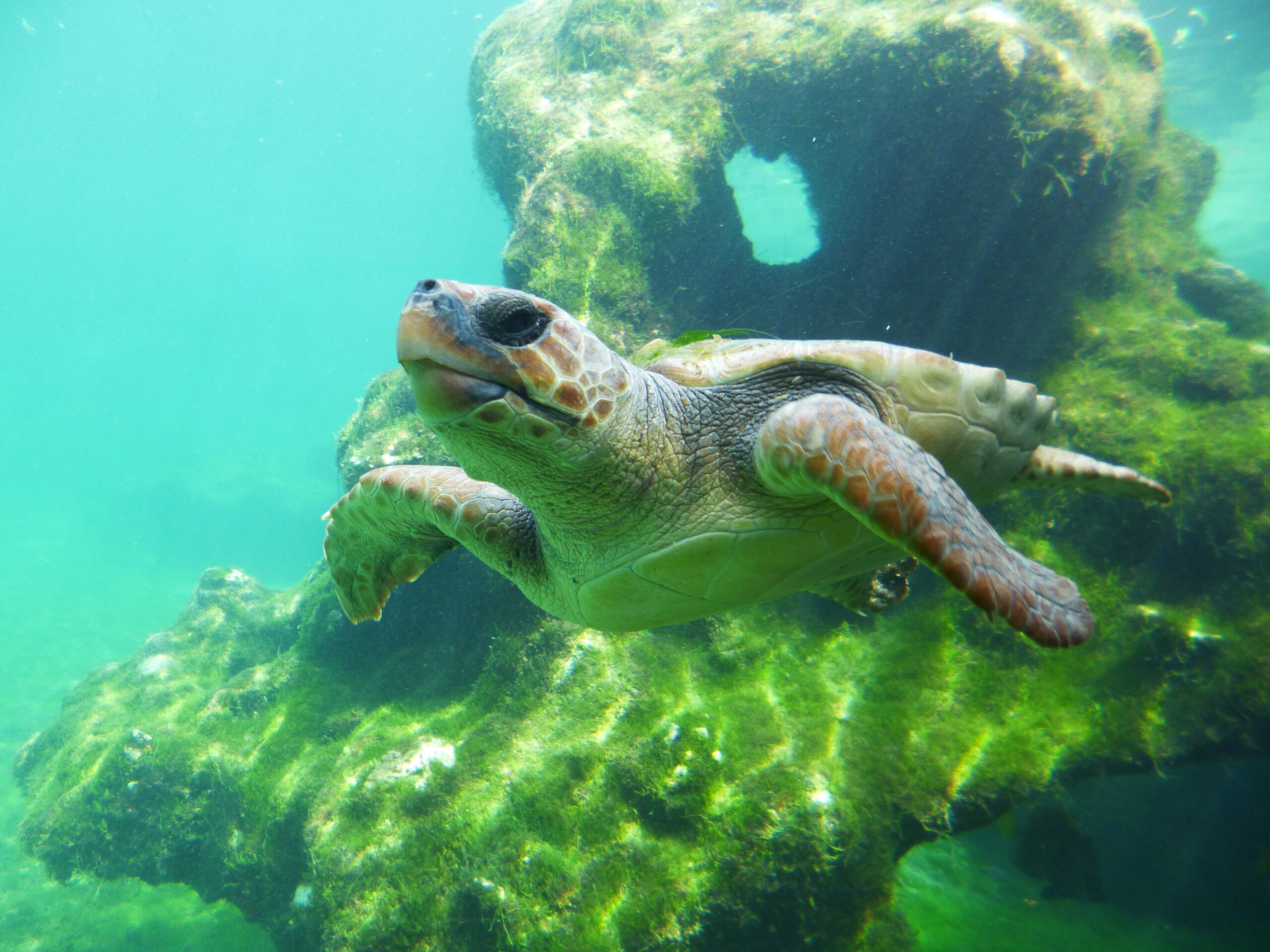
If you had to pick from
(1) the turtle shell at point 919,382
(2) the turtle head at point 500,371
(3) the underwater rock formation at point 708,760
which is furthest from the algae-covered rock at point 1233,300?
(2) the turtle head at point 500,371

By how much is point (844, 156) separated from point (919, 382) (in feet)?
21.9

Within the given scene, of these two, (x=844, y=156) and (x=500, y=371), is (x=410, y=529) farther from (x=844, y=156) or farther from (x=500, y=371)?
(x=844, y=156)

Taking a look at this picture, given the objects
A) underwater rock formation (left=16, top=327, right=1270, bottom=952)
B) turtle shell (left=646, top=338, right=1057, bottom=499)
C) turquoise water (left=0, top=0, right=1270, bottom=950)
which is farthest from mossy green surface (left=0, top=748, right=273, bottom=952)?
turtle shell (left=646, top=338, right=1057, bottom=499)

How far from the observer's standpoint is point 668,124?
697cm

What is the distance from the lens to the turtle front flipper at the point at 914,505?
1403mm

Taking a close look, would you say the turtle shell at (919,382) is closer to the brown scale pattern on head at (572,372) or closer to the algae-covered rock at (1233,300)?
the brown scale pattern on head at (572,372)

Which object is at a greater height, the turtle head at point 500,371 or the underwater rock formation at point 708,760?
the turtle head at point 500,371

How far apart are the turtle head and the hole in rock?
17.3 meters

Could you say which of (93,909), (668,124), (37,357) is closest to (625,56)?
(668,124)

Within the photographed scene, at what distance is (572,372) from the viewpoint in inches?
58.1

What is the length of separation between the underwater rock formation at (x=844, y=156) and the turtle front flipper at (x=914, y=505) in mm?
4682

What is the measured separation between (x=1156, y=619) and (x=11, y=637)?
30.4 m

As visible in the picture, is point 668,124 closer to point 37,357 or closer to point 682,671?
point 682,671

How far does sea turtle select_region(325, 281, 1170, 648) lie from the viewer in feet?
4.59
